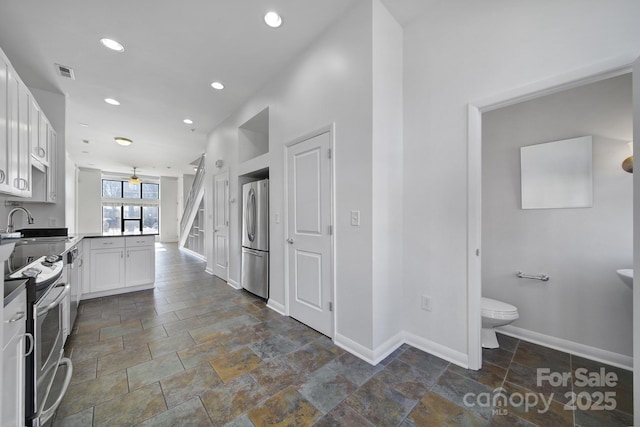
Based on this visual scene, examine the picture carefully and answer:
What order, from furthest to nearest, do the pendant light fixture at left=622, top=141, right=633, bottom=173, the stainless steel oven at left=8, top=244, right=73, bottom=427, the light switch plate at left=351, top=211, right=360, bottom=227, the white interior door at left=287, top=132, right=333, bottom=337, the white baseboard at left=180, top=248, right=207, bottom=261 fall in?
the white baseboard at left=180, top=248, right=207, bottom=261 < the white interior door at left=287, top=132, right=333, bottom=337 < the light switch plate at left=351, top=211, right=360, bottom=227 < the pendant light fixture at left=622, top=141, right=633, bottom=173 < the stainless steel oven at left=8, top=244, right=73, bottom=427

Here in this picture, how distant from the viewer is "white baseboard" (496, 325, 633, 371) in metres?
1.88

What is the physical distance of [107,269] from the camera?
11.9ft

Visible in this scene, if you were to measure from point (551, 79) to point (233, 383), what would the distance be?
3.02 m

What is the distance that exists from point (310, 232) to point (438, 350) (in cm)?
157

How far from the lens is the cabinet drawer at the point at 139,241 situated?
12.5 ft

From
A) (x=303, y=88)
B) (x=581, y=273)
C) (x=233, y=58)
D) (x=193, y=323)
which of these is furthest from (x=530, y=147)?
(x=193, y=323)

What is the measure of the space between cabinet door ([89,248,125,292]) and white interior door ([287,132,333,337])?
2.88 m

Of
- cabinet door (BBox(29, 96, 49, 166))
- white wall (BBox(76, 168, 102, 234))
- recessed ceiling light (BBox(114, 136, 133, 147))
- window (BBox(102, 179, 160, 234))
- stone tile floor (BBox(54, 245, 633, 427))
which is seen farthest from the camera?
window (BBox(102, 179, 160, 234))

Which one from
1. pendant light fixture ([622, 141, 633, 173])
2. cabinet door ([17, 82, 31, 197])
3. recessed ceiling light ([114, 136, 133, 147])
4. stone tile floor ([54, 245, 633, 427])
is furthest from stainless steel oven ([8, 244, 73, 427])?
recessed ceiling light ([114, 136, 133, 147])

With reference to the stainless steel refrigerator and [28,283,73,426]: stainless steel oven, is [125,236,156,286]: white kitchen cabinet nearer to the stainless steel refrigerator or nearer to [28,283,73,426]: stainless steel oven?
the stainless steel refrigerator

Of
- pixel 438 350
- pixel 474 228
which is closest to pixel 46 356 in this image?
pixel 438 350

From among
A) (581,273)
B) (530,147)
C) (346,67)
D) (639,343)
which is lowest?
(639,343)

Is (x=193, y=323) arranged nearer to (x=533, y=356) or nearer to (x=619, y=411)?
(x=533, y=356)

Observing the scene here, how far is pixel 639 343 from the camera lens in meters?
1.22
